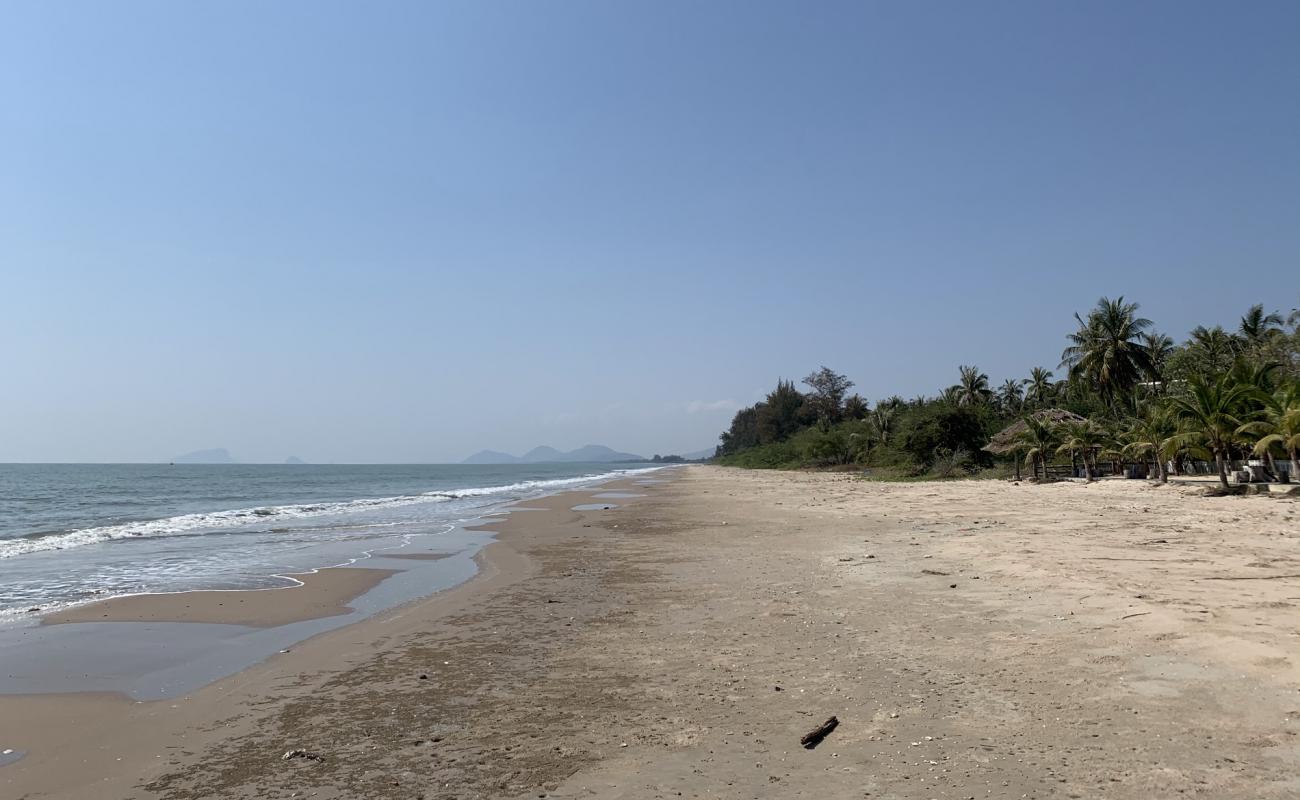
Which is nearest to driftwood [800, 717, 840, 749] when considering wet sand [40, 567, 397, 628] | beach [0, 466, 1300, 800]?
beach [0, 466, 1300, 800]

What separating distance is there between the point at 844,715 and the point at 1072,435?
121ft

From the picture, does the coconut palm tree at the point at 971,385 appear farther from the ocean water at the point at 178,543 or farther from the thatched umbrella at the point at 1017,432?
the ocean water at the point at 178,543

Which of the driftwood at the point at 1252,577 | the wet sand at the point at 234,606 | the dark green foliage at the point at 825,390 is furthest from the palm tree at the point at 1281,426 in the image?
the dark green foliage at the point at 825,390

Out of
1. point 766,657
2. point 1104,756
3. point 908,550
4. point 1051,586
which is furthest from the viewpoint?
point 908,550

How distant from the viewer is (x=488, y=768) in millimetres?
4934

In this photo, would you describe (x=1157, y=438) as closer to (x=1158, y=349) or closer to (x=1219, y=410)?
(x=1219, y=410)

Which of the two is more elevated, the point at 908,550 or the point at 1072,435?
the point at 1072,435

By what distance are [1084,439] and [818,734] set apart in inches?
1471

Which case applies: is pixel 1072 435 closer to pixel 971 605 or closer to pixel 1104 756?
pixel 971 605

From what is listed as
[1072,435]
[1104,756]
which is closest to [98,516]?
[1104,756]

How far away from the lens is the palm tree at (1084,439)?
118ft

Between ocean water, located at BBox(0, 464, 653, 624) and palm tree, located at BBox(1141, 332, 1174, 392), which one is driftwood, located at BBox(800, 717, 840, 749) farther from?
palm tree, located at BBox(1141, 332, 1174, 392)

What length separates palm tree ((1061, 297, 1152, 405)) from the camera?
52188mm

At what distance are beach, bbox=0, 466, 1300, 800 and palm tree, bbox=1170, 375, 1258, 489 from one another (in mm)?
15329
